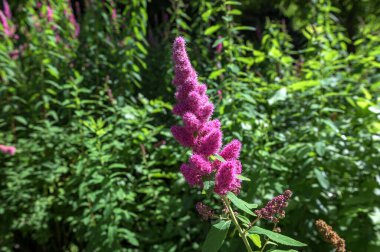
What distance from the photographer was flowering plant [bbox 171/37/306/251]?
1.30m

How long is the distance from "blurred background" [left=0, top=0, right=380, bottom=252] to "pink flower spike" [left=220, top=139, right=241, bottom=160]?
973 millimetres

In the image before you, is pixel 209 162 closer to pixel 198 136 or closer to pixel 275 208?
pixel 198 136

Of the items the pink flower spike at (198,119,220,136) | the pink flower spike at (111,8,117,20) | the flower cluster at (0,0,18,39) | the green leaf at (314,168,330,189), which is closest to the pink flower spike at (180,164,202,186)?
the pink flower spike at (198,119,220,136)

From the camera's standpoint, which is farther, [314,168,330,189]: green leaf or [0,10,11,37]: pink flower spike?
[0,10,11,37]: pink flower spike

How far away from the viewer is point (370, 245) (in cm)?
234

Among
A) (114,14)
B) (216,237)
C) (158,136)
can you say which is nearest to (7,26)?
(114,14)

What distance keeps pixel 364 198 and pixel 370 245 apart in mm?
278

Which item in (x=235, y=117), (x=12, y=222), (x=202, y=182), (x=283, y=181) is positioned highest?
(x=235, y=117)

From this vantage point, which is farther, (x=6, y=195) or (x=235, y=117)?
(x=6, y=195)

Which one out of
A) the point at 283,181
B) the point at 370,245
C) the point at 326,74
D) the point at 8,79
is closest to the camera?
the point at 370,245

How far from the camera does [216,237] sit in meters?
1.31

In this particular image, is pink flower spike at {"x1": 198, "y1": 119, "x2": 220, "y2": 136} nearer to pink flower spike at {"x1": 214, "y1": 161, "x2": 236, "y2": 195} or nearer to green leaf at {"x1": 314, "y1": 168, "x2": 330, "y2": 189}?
pink flower spike at {"x1": 214, "y1": 161, "x2": 236, "y2": 195}

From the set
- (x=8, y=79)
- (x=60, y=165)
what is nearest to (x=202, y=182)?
(x=60, y=165)

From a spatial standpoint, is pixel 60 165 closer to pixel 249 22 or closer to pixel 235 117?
pixel 235 117
